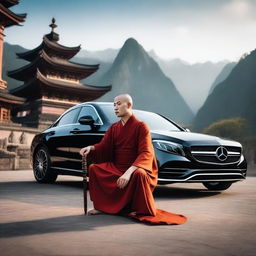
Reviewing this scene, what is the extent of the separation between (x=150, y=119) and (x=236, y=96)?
91152 mm

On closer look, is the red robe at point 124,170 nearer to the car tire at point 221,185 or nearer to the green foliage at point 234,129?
the car tire at point 221,185

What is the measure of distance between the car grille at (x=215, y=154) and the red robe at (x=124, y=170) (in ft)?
5.32

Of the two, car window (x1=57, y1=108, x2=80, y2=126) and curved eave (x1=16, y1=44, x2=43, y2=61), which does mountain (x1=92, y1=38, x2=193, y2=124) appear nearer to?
curved eave (x1=16, y1=44, x2=43, y2=61)

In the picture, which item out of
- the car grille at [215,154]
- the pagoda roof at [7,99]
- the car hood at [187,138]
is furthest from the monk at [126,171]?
the pagoda roof at [7,99]

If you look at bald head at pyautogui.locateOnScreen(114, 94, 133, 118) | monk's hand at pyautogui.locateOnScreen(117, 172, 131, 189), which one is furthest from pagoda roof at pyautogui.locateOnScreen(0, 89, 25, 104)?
monk's hand at pyautogui.locateOnScreen(117, 172, 131, 189)

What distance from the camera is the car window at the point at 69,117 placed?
24.6ft

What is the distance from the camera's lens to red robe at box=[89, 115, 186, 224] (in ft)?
12.9

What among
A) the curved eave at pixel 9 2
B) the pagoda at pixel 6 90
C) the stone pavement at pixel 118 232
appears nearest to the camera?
the stone pavement at pixel 118 232

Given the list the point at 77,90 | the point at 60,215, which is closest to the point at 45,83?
the point at 77,90

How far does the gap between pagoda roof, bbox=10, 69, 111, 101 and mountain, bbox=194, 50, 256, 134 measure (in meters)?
56.3

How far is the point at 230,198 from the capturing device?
19.7 feet

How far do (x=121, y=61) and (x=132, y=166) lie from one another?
479ft

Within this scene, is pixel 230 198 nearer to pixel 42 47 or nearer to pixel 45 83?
pixel 45 83

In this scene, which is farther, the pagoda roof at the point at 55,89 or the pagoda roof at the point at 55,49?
the pagoda roof at the point at 55,49
